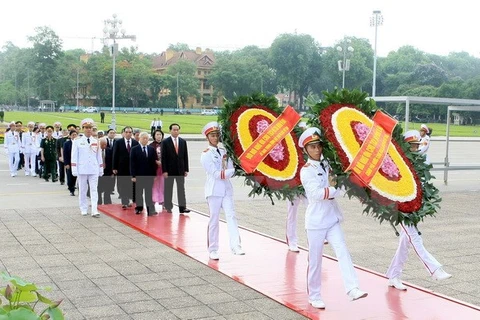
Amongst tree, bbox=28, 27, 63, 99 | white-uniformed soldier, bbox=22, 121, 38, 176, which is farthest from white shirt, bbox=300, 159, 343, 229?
tree, bbox=28, 27, 63, 99

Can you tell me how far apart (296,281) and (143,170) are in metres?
5.69

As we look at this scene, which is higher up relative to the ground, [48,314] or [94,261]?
[48,314]

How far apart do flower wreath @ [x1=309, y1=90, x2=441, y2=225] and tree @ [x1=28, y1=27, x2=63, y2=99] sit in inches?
3747

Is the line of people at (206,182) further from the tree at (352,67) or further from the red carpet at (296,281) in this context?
the tree at (352,67)

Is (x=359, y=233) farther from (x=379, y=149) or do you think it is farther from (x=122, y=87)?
(x=122, y=87)

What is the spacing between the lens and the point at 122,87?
9012 cm

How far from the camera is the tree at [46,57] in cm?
9662

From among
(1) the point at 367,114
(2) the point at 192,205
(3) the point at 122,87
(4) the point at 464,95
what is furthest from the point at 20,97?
(1) the point at 367,114

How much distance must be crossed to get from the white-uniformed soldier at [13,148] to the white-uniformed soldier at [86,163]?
8.15 meters

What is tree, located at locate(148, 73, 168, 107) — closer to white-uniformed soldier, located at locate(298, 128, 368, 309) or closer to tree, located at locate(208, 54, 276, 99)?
tree, located at locate(208, 54, 276, 99)

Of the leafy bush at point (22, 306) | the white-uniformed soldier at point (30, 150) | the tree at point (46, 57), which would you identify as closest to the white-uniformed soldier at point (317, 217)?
the leafy bush at point (22, 306)

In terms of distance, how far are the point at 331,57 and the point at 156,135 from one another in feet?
238

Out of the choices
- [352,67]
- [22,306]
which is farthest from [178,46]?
[22,306]

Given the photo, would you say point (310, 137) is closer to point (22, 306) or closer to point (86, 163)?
point (22, 306)
